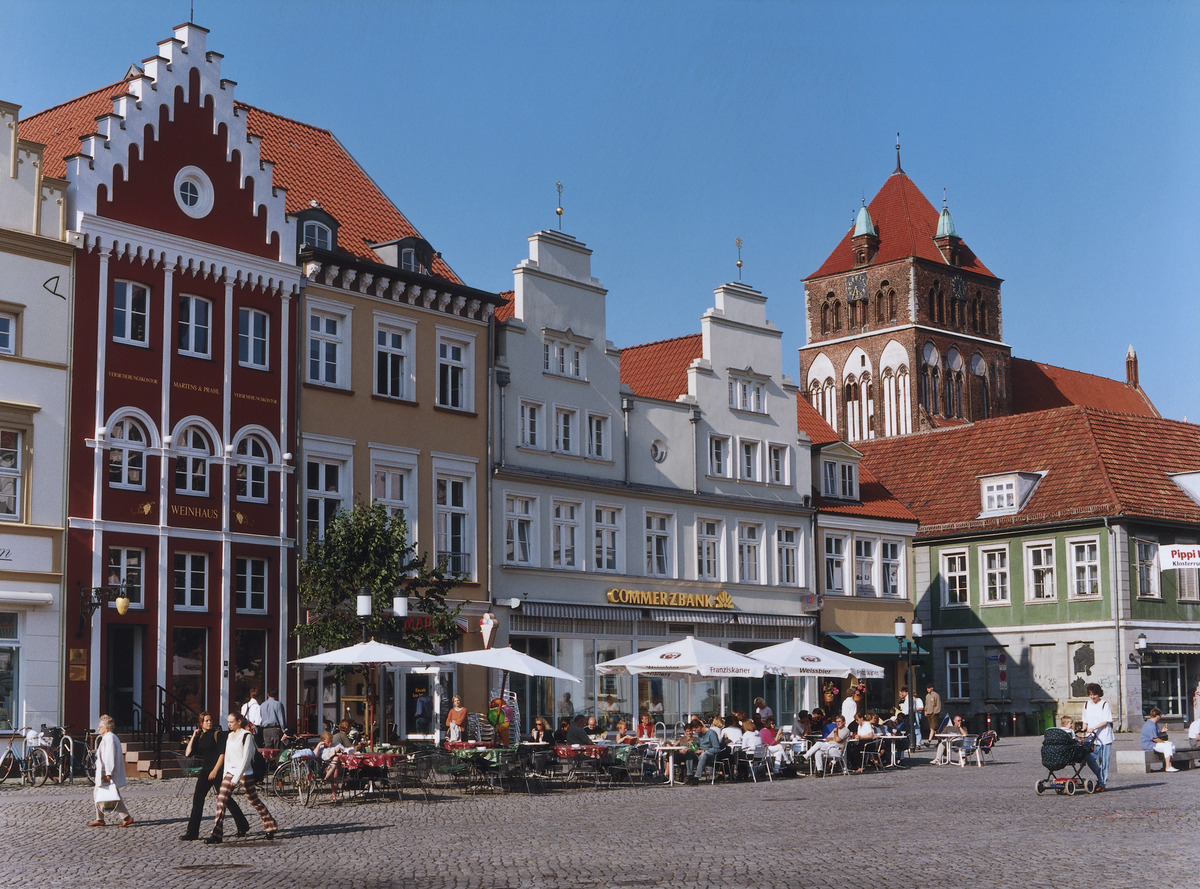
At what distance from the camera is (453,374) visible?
4072 centimetres

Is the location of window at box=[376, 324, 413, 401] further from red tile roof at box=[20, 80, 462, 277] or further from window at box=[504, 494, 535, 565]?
window at box=[504, 494, 535, 565]

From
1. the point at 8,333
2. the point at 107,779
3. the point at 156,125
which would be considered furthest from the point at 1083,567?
the point at 107,779

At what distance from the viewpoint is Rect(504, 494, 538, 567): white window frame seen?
136 ft

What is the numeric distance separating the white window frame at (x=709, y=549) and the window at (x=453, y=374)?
9276 mm

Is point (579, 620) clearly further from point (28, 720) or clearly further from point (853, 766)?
point (28, 720)

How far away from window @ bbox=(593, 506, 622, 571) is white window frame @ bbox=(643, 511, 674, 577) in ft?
4.06

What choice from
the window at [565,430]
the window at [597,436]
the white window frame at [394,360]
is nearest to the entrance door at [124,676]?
the white window frame at [394,360]

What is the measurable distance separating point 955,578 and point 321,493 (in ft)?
93.7

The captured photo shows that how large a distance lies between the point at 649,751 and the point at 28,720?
11.8 metres

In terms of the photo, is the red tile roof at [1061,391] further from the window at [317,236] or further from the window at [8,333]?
the window at [8,333]

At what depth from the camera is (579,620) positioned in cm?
4256

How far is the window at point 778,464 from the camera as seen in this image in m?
49.7

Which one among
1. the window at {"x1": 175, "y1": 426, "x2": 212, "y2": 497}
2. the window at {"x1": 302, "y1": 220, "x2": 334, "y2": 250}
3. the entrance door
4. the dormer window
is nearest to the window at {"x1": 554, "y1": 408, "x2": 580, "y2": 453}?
the window at {"x1": 302, "y1": 220, "x2": 334, "y2": 250}

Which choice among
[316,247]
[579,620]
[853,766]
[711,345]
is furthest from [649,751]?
[711,345]
